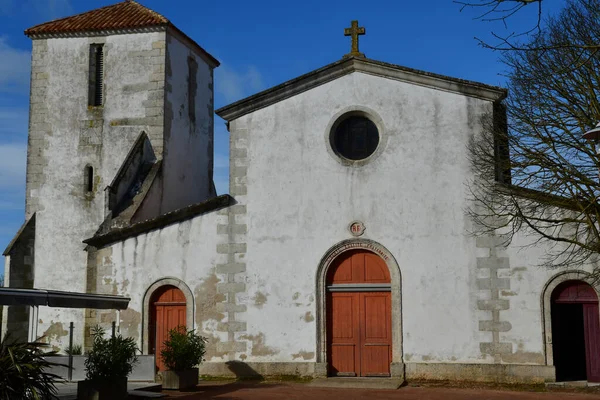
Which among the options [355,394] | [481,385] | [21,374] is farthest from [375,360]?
[21,374]

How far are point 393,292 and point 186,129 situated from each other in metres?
9.06

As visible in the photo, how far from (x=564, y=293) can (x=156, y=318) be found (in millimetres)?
9142

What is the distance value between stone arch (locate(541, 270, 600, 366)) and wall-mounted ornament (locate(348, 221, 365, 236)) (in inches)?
160

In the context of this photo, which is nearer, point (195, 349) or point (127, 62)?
point (195, 349)

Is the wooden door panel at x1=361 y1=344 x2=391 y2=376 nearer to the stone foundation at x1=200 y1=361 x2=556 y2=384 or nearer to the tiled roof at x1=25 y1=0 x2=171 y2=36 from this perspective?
the stone foundation at x1=200 y1=361 x2=556 y2=384

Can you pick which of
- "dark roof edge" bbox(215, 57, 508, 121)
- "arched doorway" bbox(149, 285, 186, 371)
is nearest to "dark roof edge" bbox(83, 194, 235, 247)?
"arched doorway" bbox(149, 285, 186, 371)

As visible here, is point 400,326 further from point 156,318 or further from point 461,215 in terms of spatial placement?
point 156,318

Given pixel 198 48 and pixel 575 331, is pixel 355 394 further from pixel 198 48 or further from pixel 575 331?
pixel 198 48

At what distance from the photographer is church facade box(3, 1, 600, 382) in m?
16.0

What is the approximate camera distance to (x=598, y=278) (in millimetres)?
15336

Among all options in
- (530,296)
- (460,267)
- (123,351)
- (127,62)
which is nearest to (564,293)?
(530,296)

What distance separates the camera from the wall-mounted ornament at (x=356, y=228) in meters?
17.0

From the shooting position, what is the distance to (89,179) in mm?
20641

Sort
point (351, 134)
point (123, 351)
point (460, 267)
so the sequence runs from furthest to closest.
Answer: point (351, 134) → point (460, 267) → point (123, 351)
